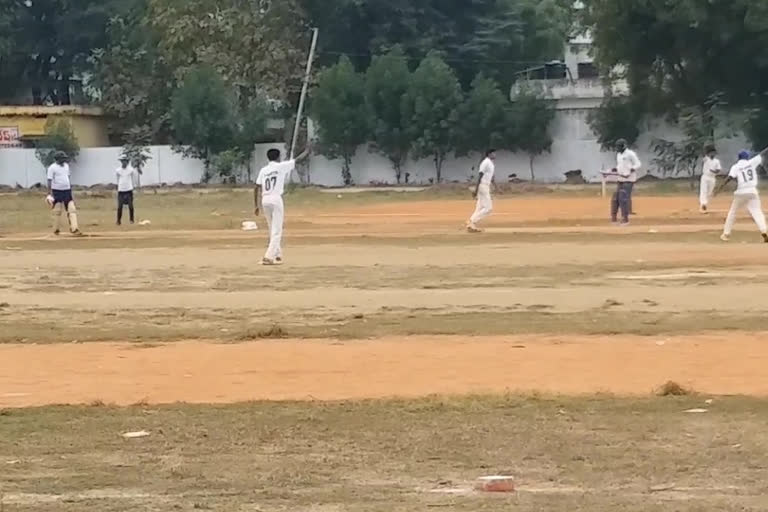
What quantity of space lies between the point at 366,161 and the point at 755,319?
50.7 meters

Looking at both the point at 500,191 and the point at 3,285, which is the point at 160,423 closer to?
the point at 3,285

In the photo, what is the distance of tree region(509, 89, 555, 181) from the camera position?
62688mm

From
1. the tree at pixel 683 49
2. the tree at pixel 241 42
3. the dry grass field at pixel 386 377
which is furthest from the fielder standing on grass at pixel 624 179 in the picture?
the tree at pixel 241 42

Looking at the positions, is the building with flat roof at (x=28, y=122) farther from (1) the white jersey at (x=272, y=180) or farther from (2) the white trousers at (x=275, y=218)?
(2) the white trousers at (x=275, y=218)

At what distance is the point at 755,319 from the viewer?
1589 cm

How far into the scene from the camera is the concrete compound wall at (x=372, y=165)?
63469 millimetres

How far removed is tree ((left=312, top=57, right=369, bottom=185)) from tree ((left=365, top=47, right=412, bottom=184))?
1.44ft

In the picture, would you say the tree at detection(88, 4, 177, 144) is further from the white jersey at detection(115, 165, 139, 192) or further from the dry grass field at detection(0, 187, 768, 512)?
the dry grass field at detection(0, 187, 768, 512)

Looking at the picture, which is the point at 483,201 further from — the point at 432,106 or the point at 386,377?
the point at 432,106

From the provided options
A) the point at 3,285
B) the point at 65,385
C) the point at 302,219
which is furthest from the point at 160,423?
the point at 302,219

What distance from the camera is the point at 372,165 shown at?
66.2 metres

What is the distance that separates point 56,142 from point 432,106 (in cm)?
1650

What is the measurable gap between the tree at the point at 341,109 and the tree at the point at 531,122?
6.45m

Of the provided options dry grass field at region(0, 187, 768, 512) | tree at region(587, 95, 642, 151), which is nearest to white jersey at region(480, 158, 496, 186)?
dry grass field at region(0, 187, 768, 512)
